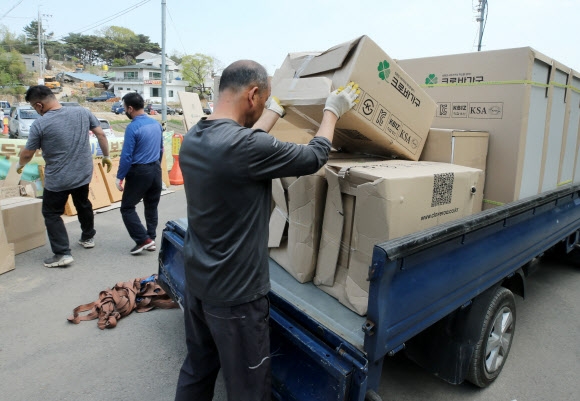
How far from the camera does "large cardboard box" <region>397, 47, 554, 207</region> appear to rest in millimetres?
2799

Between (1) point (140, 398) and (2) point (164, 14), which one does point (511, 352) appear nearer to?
(1) point (140, 398)

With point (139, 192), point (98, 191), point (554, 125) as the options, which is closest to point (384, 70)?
point (554, 125)

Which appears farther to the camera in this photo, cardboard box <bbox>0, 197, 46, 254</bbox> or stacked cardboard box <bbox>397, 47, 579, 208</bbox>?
cardboard box <bbox>0, 197, 46, 254</bbox>

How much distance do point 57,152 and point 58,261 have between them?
3.86 feet

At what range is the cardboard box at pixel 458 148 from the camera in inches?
104

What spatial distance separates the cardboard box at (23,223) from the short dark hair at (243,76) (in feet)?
13.4

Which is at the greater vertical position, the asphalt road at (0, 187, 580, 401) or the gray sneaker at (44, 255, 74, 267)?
the gray sneaker at (44, 255, 74, 267)

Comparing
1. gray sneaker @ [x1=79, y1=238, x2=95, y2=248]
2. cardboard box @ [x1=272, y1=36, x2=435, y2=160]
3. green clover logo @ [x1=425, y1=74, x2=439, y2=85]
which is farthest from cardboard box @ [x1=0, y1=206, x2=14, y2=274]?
green clover logo @ [x1=425, y1=74, x2=439, y2=85]

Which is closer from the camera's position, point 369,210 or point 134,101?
point 369,210

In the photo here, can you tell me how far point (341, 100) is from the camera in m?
2.04

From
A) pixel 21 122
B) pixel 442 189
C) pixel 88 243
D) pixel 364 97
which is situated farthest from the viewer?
pixel 21 122

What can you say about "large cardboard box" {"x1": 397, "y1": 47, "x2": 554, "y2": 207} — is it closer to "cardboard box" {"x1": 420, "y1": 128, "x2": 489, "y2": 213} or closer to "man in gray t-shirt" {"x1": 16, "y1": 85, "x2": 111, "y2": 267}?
"cardboard box" {"x1": 420, "y1": 128, "x2": 489, "y2": 213}

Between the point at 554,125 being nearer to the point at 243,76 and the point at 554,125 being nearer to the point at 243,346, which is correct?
the point at 243,76

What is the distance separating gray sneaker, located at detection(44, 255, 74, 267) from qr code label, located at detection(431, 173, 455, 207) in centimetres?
393
